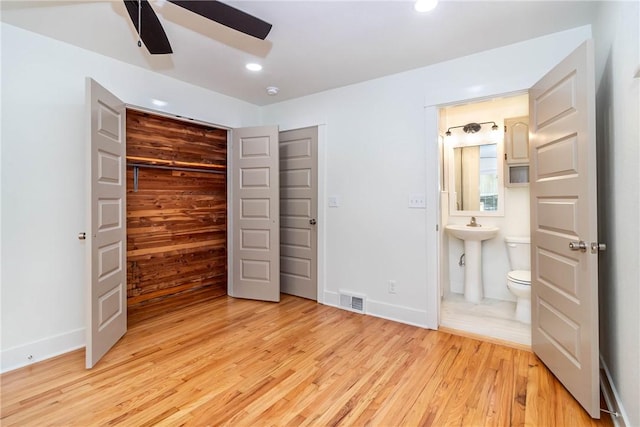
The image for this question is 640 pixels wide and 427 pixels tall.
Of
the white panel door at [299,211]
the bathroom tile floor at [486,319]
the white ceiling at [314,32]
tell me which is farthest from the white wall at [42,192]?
the bathroom tile floor at [486,319]

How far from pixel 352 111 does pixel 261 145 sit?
1.15 metres

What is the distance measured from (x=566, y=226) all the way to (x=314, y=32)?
214cm

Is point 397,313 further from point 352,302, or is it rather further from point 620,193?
point 620,193

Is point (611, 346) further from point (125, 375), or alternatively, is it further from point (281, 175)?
point (281, 175)

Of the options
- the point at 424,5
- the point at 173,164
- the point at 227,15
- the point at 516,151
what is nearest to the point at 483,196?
the point at 516,151

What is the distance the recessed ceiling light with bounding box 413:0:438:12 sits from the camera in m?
1.87

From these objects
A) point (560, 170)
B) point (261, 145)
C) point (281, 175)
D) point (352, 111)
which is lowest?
point (560, 170)

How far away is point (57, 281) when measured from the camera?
2.46 meters

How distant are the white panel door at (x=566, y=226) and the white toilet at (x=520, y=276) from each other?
664 mm

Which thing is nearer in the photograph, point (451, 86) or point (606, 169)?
point (606, 169)

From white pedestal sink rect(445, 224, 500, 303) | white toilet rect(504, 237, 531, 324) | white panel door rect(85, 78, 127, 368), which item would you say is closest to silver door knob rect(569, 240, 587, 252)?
white toilet rect(504, 237, 531, 324)

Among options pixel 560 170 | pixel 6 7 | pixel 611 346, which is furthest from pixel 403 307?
pixel 6 7

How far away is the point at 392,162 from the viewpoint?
3.08 m

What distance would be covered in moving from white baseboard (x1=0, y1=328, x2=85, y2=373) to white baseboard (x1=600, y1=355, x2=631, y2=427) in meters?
3.62
